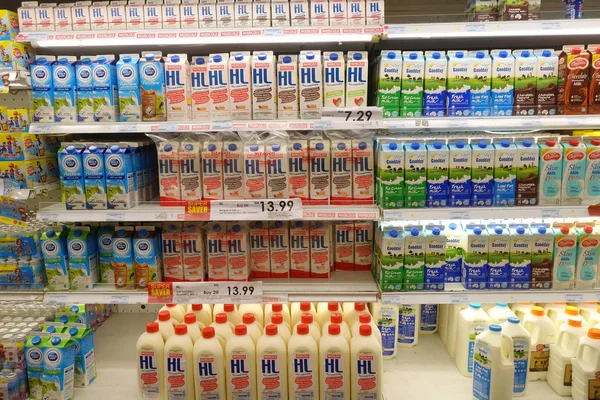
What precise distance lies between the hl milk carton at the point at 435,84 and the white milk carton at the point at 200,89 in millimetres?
1034

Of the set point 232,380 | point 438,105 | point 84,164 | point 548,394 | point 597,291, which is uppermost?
point 438,105

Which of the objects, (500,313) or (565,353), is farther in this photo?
(500,313)

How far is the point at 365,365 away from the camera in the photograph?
2.03 m

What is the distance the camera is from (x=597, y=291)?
6.97 ft

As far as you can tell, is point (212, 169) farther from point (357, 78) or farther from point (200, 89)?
point (357, 78)

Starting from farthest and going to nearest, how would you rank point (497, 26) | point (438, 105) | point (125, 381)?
point (125, 381)
point (438, 105)
point (497, 26)

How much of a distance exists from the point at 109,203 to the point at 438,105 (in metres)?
1.64

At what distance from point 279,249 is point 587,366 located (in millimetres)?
1531

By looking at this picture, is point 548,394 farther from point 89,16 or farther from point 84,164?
point 89,16

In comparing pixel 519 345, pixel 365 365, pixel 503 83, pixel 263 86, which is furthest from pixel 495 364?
pixel 263 86

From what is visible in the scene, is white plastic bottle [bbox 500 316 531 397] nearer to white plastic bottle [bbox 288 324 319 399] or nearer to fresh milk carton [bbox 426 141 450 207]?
fresh milk carton [bbox 426 141 450 207]

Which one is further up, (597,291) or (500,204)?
(500,204)

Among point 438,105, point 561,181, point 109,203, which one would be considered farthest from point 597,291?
point 109,203

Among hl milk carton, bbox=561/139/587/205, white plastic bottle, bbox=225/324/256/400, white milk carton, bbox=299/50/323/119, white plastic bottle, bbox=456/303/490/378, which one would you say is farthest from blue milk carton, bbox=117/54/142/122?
hl milk carton, bbox=561/139/587/205
